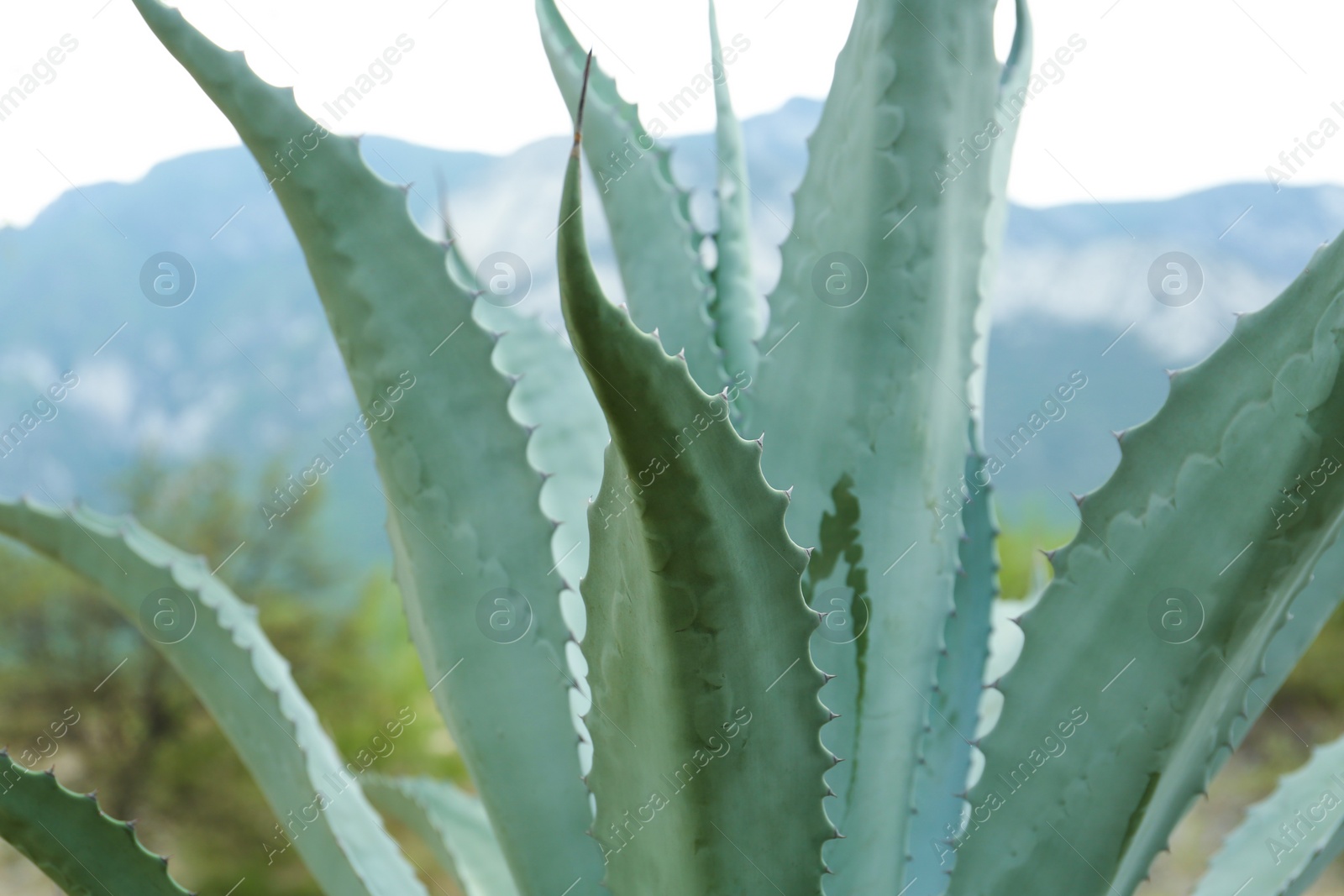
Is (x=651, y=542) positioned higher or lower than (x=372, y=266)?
lower

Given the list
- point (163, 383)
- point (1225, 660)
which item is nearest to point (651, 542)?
point (1225, 660)

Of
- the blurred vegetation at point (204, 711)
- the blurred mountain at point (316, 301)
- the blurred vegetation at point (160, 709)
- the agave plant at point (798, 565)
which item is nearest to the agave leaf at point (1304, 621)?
the agave plant at point (798, 565)

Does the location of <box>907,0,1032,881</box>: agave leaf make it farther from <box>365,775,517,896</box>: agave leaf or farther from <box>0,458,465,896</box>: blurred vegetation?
<box>0,458,465,896</box>: blurred vegetation

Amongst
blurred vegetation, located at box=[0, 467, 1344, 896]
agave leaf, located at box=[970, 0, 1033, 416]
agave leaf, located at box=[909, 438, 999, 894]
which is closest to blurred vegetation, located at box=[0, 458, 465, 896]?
blurred vegetation, located at box=[0, 467, 1344, 896]

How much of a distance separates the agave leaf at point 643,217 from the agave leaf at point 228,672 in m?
0.28

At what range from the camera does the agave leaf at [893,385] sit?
0.44 m

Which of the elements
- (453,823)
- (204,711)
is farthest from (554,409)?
(204,711)

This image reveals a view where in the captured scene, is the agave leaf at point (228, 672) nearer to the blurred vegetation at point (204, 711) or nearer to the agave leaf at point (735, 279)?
the agave leaf at point (735, 279)

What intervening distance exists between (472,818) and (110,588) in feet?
1.11

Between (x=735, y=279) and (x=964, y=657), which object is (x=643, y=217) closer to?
(x=735, y=279)

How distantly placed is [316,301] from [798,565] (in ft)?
21.2

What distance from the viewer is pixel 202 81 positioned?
15.0 inches

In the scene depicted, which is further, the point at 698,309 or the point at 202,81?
the point at 698,309

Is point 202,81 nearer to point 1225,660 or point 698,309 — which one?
point 698,309
